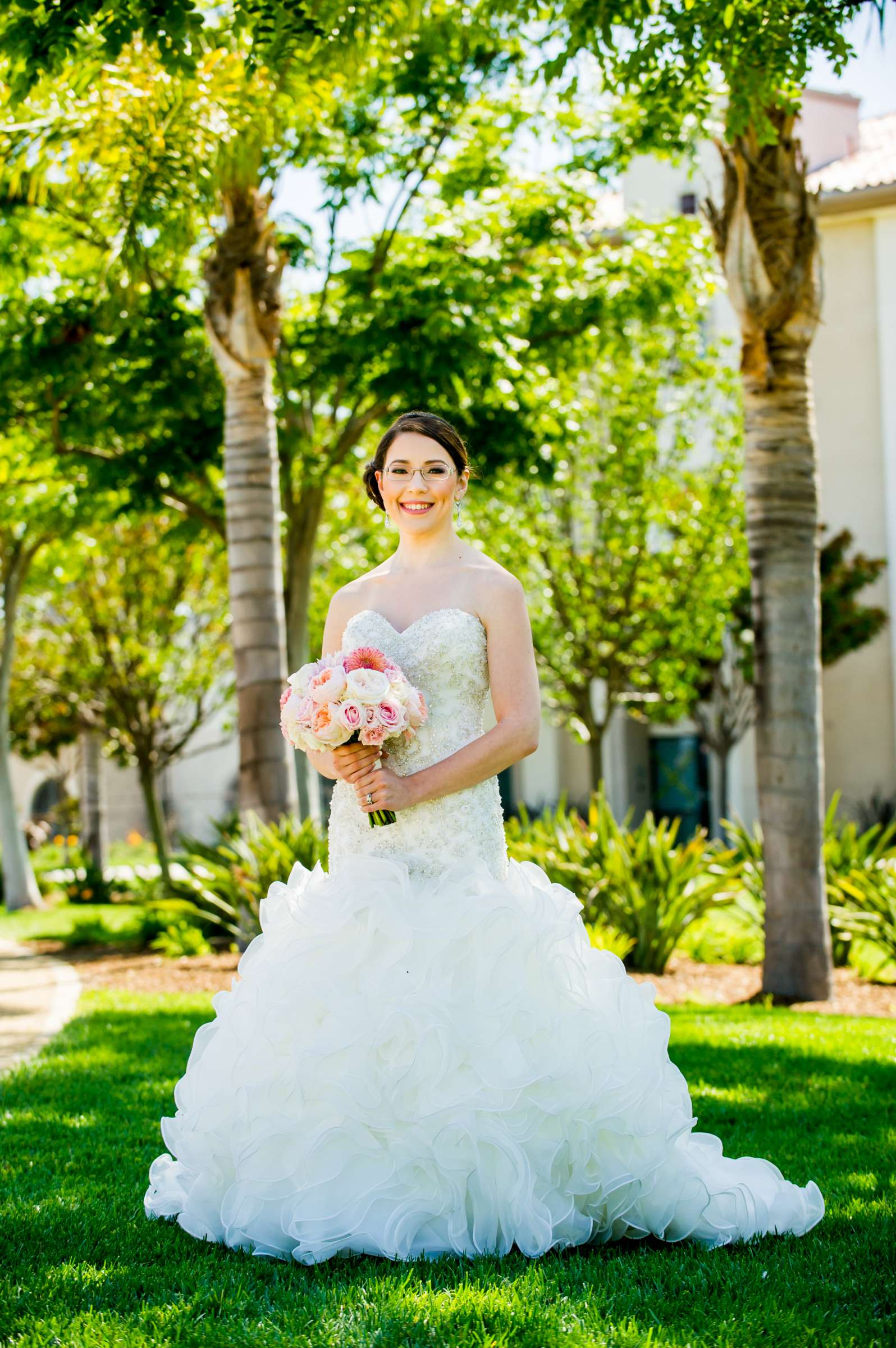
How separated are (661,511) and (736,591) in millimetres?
2051

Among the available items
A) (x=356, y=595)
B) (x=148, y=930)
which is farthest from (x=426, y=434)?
(x=148, y=930)

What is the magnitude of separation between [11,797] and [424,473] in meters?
15.2

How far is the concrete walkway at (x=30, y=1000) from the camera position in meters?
7.22

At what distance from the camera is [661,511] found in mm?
18000

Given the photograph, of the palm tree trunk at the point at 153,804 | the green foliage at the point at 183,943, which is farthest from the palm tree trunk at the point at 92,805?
the green foliage at the point at 183,943

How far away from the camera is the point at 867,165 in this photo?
963 inches

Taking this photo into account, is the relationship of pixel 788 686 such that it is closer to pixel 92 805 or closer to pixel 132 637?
pixel 132 637

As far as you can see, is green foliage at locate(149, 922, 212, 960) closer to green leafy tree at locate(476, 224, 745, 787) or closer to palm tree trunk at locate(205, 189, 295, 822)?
palm tree trunk at locate(205, 189, 295, 822)

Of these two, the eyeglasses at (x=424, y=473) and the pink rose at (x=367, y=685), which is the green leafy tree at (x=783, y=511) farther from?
the pink rose at (x=367, y=685)

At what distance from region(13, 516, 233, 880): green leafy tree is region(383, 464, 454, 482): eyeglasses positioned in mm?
13564

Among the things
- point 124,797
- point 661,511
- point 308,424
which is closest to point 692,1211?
point 308,424

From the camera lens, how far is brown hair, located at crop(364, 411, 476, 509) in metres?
4.25

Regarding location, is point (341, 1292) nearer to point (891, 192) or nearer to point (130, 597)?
point (130, 597)

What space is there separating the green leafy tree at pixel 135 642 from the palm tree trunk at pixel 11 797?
2.28 ft
